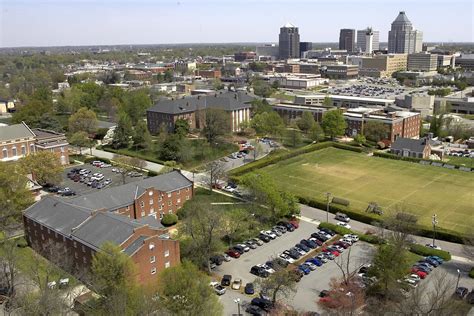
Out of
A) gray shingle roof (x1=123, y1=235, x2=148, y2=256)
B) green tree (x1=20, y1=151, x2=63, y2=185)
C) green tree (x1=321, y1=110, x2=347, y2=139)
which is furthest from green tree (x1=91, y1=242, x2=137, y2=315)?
green tree (x1=321, y1=110, x2=347, y2=139)

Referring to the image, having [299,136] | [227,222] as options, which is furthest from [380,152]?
[227,222]

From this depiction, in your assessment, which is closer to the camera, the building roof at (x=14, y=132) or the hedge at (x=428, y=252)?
the hedge at (x=428, y=252)

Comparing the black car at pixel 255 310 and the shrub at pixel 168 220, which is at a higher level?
the shrub at pixel 168 220

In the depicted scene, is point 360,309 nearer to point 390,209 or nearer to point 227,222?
point 227,222

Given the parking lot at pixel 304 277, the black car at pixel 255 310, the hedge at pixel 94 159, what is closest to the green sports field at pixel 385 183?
the parking lot at pixel 304 277

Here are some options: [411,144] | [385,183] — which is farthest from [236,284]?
[411,144]

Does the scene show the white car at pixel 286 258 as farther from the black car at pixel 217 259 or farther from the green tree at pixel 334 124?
the green tree at pixel 334 124
